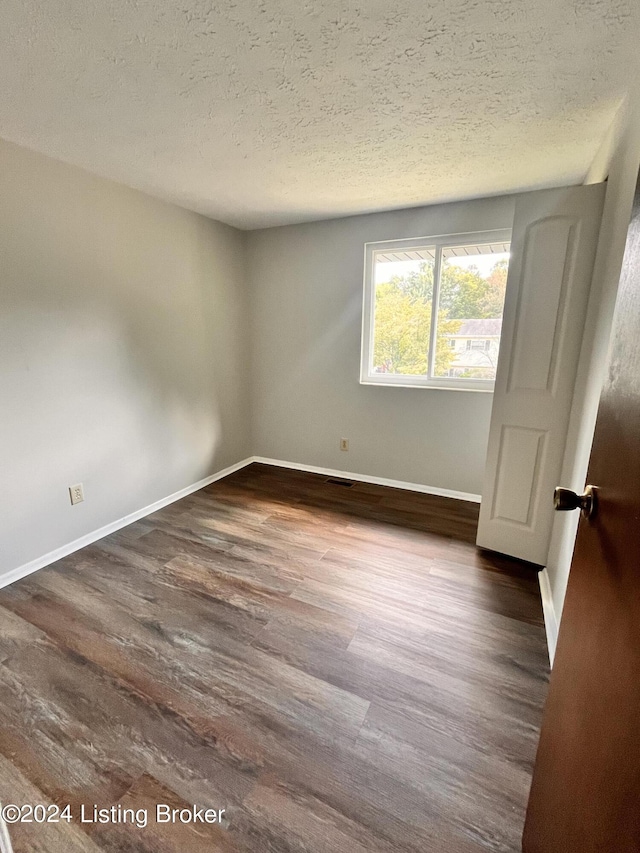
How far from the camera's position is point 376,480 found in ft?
11.2

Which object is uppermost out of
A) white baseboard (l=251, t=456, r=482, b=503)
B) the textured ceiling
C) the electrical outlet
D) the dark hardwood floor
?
the textured ceiling

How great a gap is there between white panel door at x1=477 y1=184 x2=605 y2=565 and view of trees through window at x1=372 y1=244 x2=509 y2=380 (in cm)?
82

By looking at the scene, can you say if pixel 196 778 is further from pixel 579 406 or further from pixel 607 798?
pixel 579 406

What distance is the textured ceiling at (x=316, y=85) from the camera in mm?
1101

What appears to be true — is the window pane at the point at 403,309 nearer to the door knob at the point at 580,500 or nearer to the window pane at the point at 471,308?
the window pane at the point at 471,308

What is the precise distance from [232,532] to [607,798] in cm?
229

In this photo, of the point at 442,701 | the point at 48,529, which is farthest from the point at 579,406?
the point at 48,529

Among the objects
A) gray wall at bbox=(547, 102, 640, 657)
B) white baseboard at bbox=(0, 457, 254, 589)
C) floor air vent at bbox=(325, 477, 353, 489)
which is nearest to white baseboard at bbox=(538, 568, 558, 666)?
gray wall at bbox=(547, 102, 640, 657)

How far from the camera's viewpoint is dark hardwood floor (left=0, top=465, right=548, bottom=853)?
106 cm

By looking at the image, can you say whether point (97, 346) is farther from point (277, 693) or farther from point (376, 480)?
point (376, 480)

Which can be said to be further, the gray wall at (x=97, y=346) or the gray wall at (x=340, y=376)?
the gray wall at (x=340, y=376)

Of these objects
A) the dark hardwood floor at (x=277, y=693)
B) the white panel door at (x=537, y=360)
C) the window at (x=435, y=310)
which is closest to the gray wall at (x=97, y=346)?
the dark hardwood floor at (x=277, y=693)

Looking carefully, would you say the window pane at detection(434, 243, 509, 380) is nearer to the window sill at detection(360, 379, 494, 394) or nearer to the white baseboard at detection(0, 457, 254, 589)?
the window sill at detection(360, 379, 494, 394)

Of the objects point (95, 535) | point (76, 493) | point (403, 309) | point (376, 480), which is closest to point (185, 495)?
point (95, 535)
